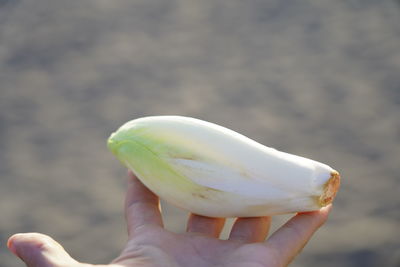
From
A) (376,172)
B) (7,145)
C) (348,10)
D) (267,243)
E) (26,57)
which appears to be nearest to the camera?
(267,243)

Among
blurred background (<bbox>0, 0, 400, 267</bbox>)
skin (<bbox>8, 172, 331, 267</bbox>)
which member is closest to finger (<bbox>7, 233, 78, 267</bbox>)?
skin (<bbox>8, 172, 331, 267</bbox>)

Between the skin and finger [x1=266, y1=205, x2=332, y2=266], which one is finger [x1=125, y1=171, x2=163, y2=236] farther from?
finger [x1=266, y1=205, x2=332, y2=266]

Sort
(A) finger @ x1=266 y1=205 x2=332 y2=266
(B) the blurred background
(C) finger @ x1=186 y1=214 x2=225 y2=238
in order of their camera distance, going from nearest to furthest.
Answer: (A) finger @ x1=266 y1=205 x2=332 y2=266
(C) finger @ x1=186 y1=214 x2=225 y2=238
(B) the blurred background

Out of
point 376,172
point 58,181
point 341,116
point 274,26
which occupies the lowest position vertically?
point 58,181

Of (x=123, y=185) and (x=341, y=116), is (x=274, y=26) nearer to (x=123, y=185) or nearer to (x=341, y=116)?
(x=341, y=116)

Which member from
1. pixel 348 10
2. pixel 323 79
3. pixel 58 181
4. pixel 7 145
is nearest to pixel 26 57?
pixel 7 145

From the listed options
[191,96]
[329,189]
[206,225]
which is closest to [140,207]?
[206,225]
